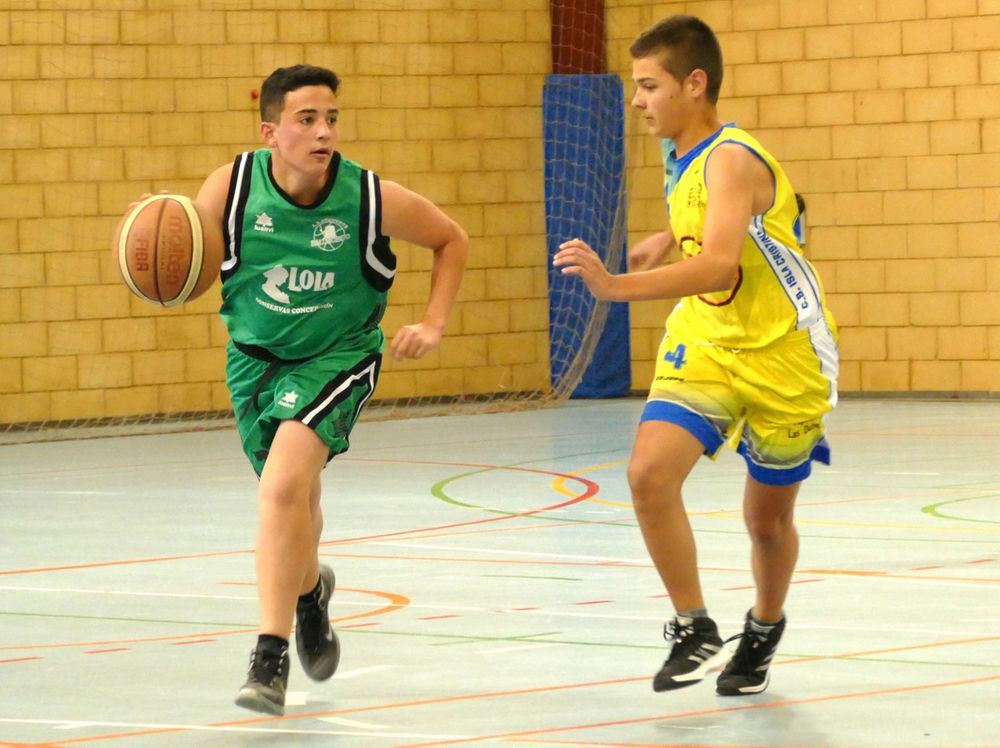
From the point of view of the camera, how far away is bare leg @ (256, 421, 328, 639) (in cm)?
423

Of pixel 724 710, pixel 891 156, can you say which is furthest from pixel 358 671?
pixel 891 156

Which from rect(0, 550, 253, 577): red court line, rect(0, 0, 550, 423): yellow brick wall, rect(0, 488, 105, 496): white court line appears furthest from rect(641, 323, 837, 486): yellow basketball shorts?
rect(0, 0, 550, 423): yellow brick wall

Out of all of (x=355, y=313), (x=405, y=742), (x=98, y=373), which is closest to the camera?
(x=405, y=742)

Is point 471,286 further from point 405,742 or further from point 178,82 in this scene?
point 405,742

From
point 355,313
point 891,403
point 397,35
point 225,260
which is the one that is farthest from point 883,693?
point 397,35

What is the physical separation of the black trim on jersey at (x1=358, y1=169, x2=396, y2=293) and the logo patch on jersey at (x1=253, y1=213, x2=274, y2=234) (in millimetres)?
216

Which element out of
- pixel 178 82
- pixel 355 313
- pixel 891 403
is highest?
pixel 178 82

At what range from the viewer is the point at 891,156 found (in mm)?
13453

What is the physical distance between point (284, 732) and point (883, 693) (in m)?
1.33

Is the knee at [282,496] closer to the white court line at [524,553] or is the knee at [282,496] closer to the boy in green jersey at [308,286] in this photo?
the boy in green jersey at [308,286]

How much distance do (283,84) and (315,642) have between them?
134cm

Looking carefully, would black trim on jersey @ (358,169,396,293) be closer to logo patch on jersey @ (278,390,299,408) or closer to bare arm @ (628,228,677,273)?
logo patch on jersey @ (278,390,299,408)

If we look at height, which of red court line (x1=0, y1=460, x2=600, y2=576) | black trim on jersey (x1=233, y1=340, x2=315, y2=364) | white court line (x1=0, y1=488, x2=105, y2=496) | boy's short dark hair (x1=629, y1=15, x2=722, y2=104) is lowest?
white court line (x1=0, y1=488, x2=105, y2=496)

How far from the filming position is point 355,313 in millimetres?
4598
